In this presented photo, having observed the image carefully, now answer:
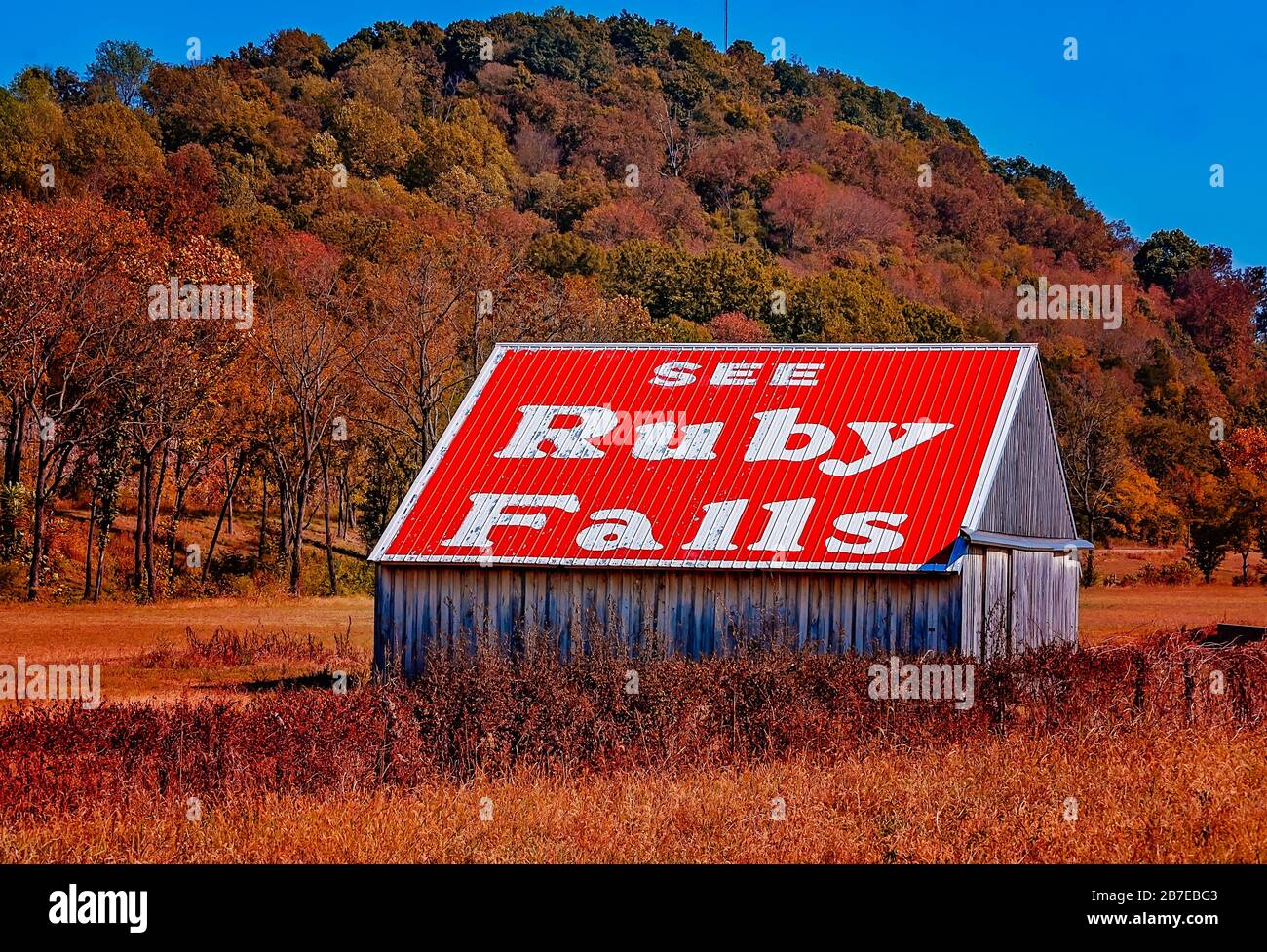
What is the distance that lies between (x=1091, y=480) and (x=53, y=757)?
6574cm

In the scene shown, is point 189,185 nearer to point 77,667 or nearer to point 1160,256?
point 77,667

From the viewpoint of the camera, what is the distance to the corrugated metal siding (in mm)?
26703

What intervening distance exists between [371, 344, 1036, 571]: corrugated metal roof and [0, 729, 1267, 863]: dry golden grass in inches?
307

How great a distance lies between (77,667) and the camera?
2980 cm

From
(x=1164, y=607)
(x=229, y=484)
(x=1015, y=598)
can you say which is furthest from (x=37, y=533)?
(x=1164, y=607)

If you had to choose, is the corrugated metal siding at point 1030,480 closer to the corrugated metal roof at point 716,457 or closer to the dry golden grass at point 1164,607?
the corrugated metal roof at point 716,457

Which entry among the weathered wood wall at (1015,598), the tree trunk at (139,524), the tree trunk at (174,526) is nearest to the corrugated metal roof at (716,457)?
the weathered wood wall at (1015,598)

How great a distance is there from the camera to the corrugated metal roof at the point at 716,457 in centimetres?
2466

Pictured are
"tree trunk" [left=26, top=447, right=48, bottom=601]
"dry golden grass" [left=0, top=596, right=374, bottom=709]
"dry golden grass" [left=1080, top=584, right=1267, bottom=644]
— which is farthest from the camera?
"tree trunk" [left=26, top=447, right=48, bottom=601]

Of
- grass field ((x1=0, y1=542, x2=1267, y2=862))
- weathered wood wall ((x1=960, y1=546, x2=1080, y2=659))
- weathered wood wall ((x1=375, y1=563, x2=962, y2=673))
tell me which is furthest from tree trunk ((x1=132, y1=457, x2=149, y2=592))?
grass field ((x1=0, y1=542, x2=1267, y2=862))

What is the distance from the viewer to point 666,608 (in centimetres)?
2452

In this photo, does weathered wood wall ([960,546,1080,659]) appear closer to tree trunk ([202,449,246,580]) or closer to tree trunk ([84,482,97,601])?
tree trunk ([84,482,97,601])

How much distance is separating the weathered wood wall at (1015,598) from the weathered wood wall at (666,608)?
948 mm
